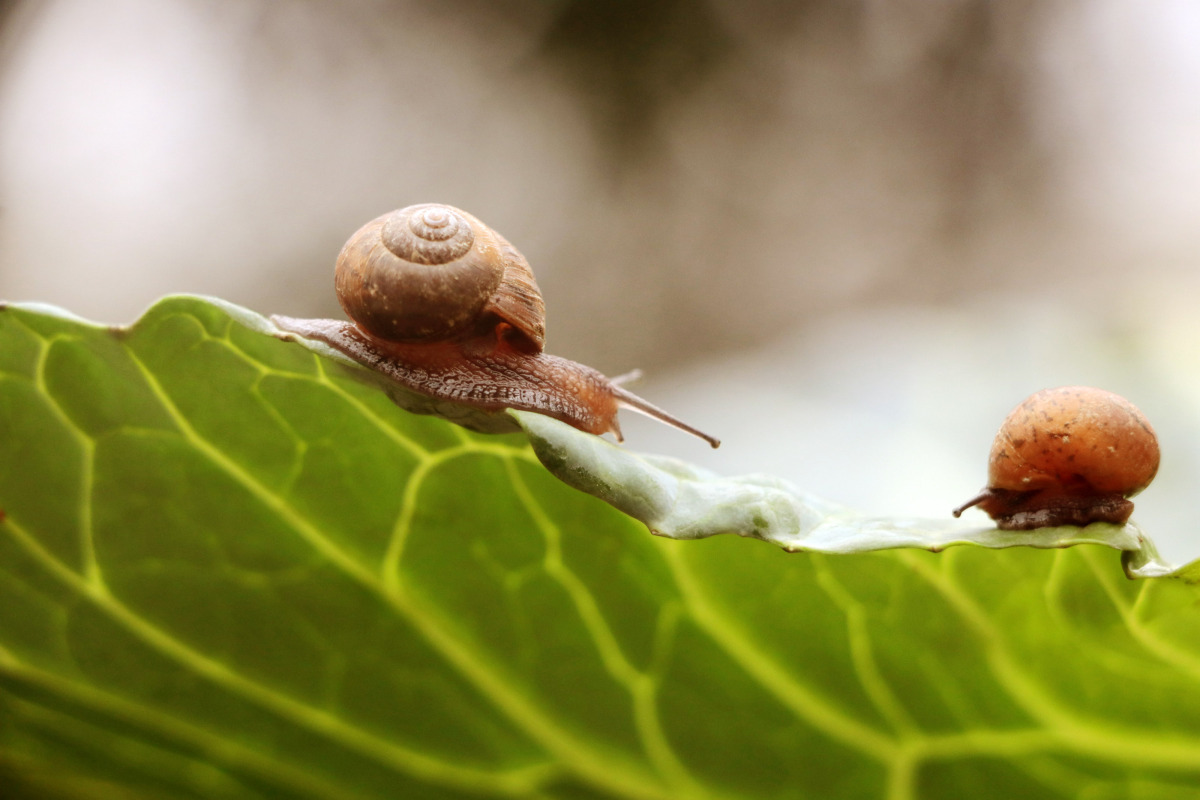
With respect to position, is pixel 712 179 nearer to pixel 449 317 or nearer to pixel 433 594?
pixel 449 317

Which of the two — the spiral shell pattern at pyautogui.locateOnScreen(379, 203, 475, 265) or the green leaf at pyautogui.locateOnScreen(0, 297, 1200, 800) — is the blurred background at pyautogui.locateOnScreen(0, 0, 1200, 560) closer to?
the spiral shell pattern at pyautogui.locateOnScreen(379, 203, 475, 265)

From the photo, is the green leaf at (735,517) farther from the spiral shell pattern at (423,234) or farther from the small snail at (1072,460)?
the spiral shell pattern at (423,234)

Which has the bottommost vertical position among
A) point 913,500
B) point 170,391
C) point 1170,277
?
point 170,391

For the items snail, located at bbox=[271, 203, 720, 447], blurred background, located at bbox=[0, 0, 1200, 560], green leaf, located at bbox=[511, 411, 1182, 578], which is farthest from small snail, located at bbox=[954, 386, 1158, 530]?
blurred background, located at bbox=[0, 0, 1200, 560]

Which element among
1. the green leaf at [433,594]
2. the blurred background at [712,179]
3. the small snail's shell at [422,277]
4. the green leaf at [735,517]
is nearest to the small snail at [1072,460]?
the green leaf at [735,517]

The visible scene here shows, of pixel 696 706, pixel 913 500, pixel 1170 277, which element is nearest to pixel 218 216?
pixel 913 500

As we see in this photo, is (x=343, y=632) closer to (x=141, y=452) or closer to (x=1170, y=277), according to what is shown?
(x=141, y=452)
